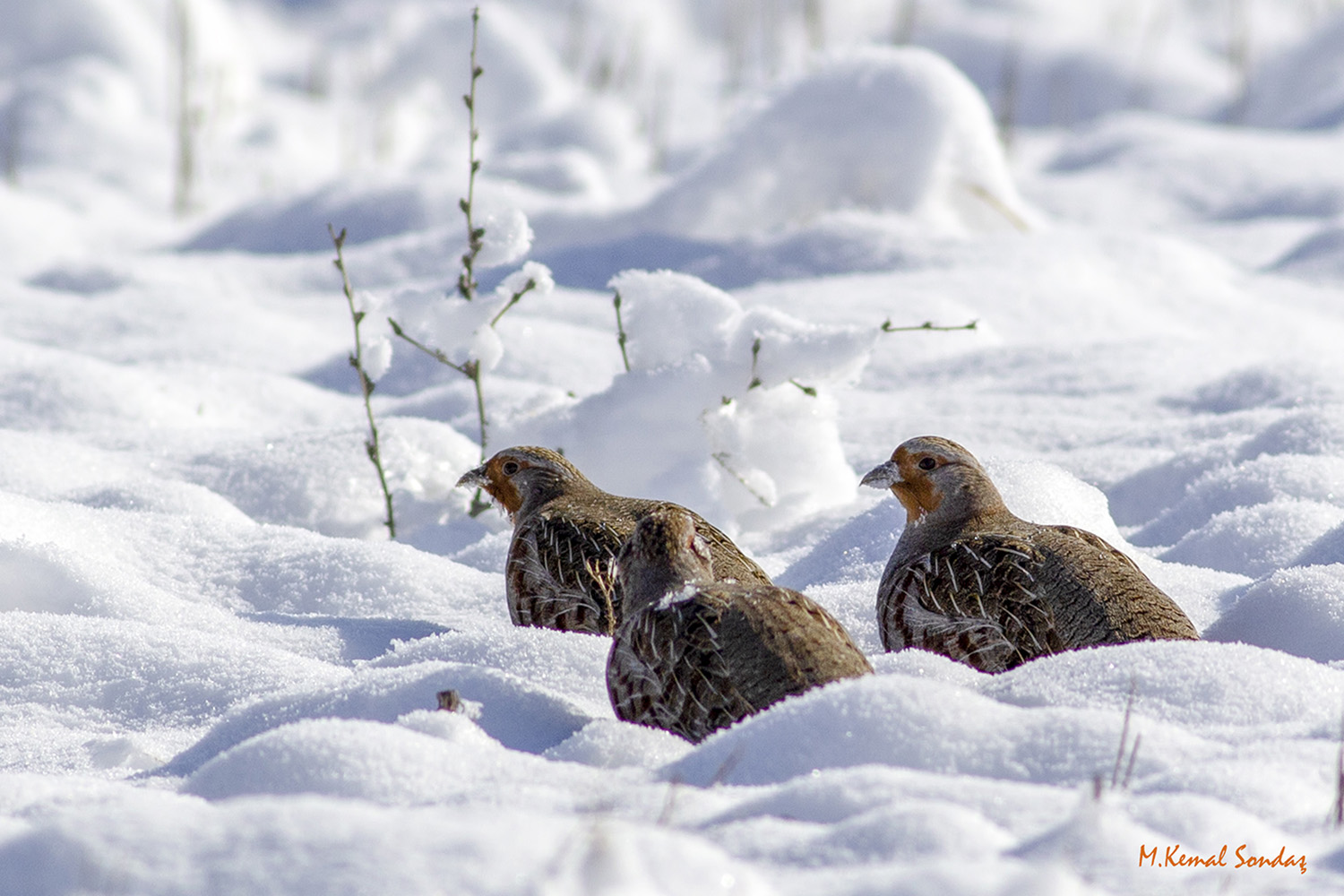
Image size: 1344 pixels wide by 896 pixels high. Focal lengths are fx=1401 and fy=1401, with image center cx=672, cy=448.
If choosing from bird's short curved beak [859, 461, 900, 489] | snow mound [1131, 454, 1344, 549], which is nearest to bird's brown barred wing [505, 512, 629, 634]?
bird's short curved beak [859, 461, 900, 489]

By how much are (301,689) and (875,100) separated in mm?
5368

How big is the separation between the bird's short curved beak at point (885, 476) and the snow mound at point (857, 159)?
13.2 feet

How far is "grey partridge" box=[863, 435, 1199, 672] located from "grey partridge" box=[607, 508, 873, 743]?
0.56 metres

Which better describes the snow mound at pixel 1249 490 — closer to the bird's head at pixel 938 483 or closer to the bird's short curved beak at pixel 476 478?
the bird's head at pixel 938 483

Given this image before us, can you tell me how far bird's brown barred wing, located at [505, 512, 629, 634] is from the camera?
330 cm

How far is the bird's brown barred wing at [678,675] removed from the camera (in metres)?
2.41

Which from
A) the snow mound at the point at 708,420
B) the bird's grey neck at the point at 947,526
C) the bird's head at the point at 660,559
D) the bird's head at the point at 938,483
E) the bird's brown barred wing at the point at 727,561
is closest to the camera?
the bird's head at the point at 660,559

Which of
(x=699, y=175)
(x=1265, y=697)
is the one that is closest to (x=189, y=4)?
(x=699, y=175)

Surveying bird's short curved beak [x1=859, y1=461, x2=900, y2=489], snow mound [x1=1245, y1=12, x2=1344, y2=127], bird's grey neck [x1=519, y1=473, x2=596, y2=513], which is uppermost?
snow mound [x1=1245, y1=12, x2=1344, y2=127]

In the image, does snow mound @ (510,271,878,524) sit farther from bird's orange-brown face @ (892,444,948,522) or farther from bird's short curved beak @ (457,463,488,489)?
bird's orange-brown face @ (892,444,948,522)

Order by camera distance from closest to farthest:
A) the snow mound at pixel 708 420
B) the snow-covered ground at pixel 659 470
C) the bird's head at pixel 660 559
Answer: the snow-covered ground at pixel 659 470 < the bird's head at pixel 660 559 < the snow mound at pixel 708 420

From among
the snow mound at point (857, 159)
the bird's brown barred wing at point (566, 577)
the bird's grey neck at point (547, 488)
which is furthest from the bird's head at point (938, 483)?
the snow mound at point (857, 159)

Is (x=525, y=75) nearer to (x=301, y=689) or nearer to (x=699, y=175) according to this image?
(x=699, y=175)

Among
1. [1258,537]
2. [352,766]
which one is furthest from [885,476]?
[352,766]
